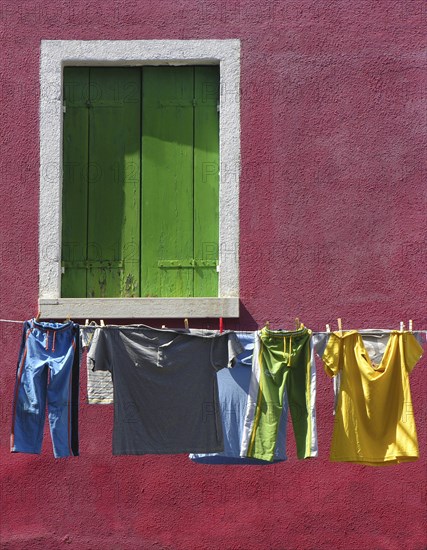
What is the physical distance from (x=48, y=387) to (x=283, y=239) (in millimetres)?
2354

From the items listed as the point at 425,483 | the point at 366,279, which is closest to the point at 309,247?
the point at 366,279

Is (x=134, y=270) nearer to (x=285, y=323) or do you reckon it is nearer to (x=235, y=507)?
(x=285, y=323)

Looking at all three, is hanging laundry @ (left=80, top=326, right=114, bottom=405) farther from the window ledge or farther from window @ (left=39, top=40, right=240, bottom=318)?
window @ (left=39, top=40, right=240, bottom=318)

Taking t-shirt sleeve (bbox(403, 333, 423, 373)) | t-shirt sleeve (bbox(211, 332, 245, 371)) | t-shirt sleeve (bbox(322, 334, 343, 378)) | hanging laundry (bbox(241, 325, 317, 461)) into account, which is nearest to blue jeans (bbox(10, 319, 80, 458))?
t-shirt sleeve (bbox(211, 332, 245, 371))

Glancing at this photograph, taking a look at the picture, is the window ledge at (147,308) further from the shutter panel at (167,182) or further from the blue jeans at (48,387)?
the blue jeans at (48,387)

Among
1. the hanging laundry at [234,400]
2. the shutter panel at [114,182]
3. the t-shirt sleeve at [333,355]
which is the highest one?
the shutter panel at [114,182]

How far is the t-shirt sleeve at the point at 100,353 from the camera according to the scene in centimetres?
882

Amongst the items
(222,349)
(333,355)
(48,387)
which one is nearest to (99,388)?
(48,387)

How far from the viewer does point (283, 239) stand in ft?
32.9

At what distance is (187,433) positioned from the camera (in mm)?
8977

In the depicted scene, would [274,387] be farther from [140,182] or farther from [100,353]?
[140,182]

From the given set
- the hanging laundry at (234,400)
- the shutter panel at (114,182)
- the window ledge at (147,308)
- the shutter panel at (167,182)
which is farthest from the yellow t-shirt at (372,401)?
the shutter panel at (114,182)

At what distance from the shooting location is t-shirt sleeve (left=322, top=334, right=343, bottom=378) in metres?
8.87

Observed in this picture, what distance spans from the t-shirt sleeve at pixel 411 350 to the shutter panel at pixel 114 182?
242 cm
